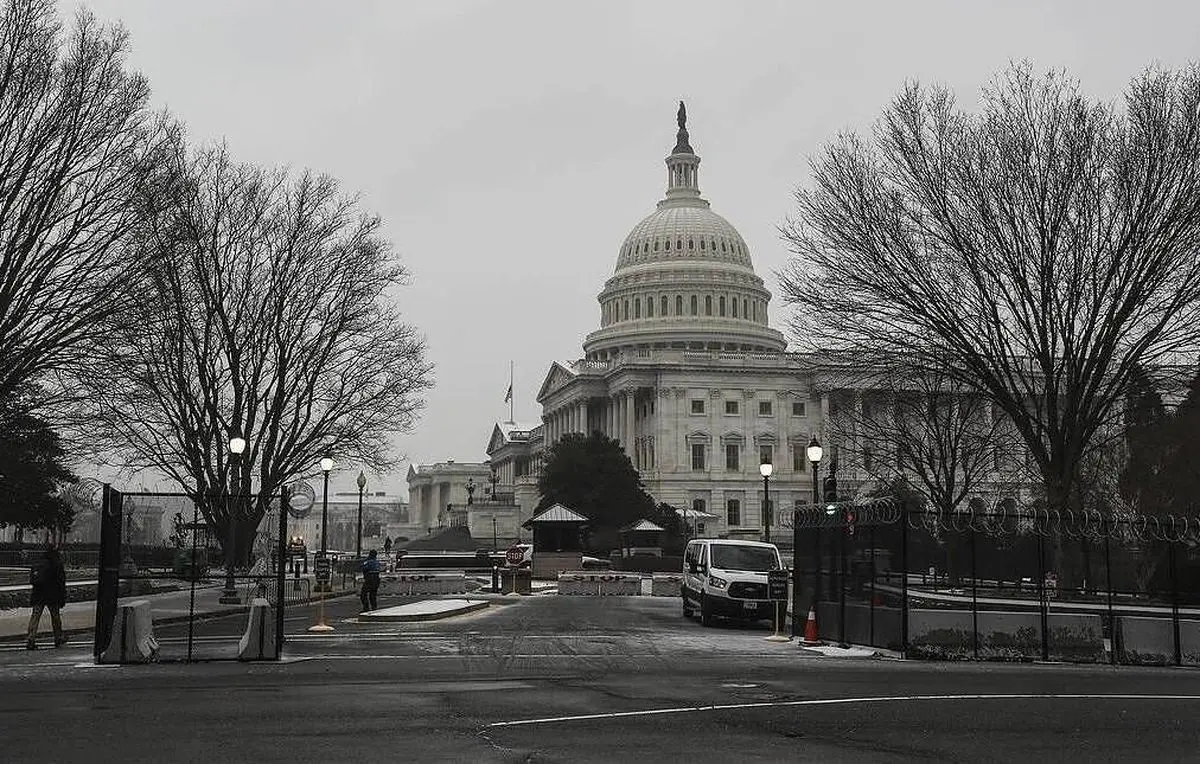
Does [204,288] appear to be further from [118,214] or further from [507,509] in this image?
[507,509]

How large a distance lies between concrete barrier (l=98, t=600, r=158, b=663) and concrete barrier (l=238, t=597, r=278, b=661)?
1421 millimetres

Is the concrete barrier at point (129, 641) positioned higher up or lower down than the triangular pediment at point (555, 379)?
lower down

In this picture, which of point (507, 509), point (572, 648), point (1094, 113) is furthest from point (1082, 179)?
point (507, 509)

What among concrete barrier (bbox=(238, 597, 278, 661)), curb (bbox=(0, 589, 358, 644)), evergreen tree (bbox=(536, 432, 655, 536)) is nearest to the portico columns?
evergreen tree (bbox=(536, 432, 655, 536))

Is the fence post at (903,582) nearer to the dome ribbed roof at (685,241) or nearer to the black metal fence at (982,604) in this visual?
the black metal fence at (982,604)

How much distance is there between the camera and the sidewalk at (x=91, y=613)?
95.8 ft

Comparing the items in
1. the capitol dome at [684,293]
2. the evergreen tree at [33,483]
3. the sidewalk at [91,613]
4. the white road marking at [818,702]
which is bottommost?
the white road marking at [818,702]

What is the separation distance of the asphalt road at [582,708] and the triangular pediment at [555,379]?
126664 mm

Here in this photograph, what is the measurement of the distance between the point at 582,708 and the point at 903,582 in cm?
1018

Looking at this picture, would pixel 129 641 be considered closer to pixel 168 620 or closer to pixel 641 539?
pixel 168 620

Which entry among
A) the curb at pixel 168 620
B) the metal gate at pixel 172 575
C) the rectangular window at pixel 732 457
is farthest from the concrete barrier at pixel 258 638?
the rectangular window at pixel 732 457

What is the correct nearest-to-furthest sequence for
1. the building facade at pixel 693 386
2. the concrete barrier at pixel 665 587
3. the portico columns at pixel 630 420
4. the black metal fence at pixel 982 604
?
the black metal fence at pixel 982 604
the concrete barrier at pixel 665 587
the building facade at pixel 693 386
the portico columns at pixel 630 420

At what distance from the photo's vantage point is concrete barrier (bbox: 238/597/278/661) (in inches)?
846

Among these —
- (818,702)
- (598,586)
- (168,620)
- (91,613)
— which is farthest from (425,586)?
(818,702)
